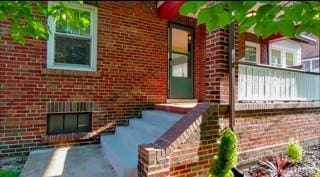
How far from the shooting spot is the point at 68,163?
14.0 feet

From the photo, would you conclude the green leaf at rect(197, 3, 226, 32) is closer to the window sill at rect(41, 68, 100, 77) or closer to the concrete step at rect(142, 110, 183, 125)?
the concrete step at rect(142, 110, 183, 125)

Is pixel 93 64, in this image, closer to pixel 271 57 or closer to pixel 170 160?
pixel 170 160

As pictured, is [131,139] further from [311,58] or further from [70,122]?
[311,58]

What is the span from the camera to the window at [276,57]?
419 inches

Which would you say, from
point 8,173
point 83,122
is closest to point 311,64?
point 83,122

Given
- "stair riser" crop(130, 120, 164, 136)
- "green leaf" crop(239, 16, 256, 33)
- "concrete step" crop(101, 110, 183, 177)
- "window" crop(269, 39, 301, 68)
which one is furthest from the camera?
"window" crop(269, 39, 301, 68)

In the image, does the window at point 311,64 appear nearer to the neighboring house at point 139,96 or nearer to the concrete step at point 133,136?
the neighboring house at point 139,96

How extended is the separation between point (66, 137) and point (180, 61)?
370 cm

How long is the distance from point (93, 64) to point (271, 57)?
7.99m

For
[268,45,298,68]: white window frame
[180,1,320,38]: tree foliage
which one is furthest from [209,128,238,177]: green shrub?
[268,45,298,68]: white window frame

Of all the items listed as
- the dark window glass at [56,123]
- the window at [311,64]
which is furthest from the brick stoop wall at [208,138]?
the window at [311,64]

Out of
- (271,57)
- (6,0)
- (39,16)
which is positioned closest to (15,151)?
(39,16)

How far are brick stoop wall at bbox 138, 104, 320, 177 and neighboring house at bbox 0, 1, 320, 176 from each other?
0.6 inches

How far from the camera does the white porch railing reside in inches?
186
